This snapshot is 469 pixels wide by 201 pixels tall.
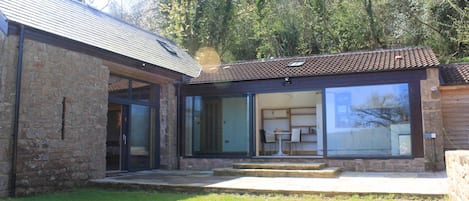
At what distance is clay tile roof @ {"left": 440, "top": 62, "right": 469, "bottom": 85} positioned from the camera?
11.6 meters

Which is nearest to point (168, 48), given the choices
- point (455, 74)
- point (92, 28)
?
point (92, 28)

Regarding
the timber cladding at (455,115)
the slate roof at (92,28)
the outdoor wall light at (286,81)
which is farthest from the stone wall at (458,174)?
the slate roof at (92,28)

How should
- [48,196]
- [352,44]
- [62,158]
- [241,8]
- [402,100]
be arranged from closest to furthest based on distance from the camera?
[48,196]
[62,158]
[402,100]
[352,44]
[241,8]

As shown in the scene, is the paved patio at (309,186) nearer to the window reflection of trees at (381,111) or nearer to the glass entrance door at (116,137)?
the glass entrance door at (116,137)

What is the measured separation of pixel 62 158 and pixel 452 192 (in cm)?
716

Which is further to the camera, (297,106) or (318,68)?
(297,106)

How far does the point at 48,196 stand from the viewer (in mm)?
7855

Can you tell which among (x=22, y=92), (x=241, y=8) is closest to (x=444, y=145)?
(x=22, y=92)

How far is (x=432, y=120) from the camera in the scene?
421 inches

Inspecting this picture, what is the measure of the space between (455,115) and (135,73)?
8.60 m

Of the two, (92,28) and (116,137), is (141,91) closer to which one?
(116,137)

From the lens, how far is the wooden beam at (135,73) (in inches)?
415

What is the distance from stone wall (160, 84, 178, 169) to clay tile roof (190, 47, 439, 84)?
3.11ft

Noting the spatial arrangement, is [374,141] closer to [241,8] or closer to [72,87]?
[72,87]
